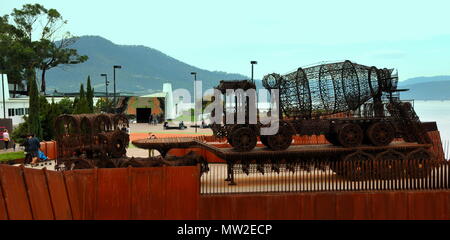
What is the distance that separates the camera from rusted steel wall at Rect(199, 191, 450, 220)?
45.9ft

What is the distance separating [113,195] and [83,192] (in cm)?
86

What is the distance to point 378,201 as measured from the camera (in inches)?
561

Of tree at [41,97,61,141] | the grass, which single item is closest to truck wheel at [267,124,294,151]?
the grass

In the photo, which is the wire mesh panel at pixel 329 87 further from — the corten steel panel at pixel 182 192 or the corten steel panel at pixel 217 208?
the corten steel panel at pixel 182 192

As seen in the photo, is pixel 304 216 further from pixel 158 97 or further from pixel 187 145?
pixel 158 97

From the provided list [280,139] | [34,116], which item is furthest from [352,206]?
[34,116]

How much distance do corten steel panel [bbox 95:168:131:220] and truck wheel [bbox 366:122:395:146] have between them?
31.9 ft

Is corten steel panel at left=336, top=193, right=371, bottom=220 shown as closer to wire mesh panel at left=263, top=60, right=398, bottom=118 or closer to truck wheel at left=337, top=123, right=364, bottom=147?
truck wheel at left=337, top=123, right=364, bottom=147

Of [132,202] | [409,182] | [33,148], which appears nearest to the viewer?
[132,202]

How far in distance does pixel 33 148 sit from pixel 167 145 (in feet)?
25.8

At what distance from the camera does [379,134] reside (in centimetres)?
1773
